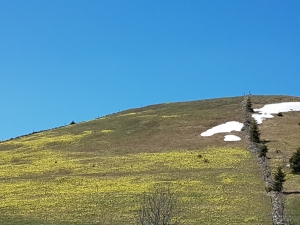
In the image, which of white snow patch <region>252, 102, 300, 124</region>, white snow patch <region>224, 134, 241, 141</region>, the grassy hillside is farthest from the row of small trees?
white snow patch <region>252, 102, 300, 124</region>

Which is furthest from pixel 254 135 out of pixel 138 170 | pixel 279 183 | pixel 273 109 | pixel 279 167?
pixel 273 109

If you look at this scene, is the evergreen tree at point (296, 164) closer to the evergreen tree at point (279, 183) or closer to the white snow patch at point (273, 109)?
the evergreen tree at point (279, 183)

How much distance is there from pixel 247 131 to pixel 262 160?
22.1 metres

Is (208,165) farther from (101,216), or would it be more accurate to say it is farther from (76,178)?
(101,216)

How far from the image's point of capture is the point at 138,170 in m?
63.1

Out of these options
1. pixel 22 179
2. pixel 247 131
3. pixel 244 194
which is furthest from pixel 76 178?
pixel 247 131

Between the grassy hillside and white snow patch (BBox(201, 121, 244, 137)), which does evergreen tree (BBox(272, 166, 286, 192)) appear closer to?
the grassy hillside

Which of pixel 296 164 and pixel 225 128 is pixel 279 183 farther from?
pixel 225 128

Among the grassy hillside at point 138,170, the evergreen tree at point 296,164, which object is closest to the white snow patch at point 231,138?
the grassy hillside at point 138,170

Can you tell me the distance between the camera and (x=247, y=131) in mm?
81812

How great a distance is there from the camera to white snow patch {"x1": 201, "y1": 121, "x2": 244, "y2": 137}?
8538 cm

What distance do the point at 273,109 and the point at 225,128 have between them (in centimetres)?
1855

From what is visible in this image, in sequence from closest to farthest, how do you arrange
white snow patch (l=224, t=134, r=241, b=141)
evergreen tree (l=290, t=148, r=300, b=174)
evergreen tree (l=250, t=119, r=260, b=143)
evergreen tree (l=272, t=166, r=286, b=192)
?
evergreen tree (l=272, t=166, r=286, b=192)
evergreen tree (l=290, t=148, r=300, b=174)
evergreen tree (l=250, t=119, r=260, b=143)
white snow patch (l=224, t=134, r=241, b=141)

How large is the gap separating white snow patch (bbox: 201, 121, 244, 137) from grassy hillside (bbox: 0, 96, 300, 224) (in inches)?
80.4
